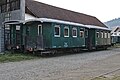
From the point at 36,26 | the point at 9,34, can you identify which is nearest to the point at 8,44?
the point at 9,34

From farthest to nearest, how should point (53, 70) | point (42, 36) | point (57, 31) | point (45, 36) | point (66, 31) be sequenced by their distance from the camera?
1. point (66, 31)
2. point (57, 31)
3. point (45, 36)
4. point (42, 36)
5. point (53, 70)

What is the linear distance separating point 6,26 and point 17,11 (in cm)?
330

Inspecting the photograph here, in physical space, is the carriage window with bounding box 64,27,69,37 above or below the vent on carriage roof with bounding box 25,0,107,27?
below

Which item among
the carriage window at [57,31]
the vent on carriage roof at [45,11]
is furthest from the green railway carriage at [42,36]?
the vent on carriage roof at [45,11]

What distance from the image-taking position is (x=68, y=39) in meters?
23.3

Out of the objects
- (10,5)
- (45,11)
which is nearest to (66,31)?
(10,5)

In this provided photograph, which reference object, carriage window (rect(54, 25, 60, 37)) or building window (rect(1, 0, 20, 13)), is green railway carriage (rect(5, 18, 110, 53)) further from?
building window (rect(1, 0, 20, 13))

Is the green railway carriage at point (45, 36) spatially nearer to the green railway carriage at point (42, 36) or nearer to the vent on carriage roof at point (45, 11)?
the green railway carriage at point (42, 36)

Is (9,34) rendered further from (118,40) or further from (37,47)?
(118,40)

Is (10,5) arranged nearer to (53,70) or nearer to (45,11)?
(45,11)

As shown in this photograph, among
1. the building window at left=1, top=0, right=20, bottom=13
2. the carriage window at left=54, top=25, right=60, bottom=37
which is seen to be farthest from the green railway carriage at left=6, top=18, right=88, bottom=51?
the building window at left=1, top=0, right=20, bottom=13

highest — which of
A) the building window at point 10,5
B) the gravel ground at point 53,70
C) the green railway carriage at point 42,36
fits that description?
the building window at point 10,5

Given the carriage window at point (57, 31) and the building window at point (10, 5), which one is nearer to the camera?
the carriage window at point (57, 31)

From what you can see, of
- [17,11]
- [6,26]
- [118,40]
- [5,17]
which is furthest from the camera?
[118,40]
